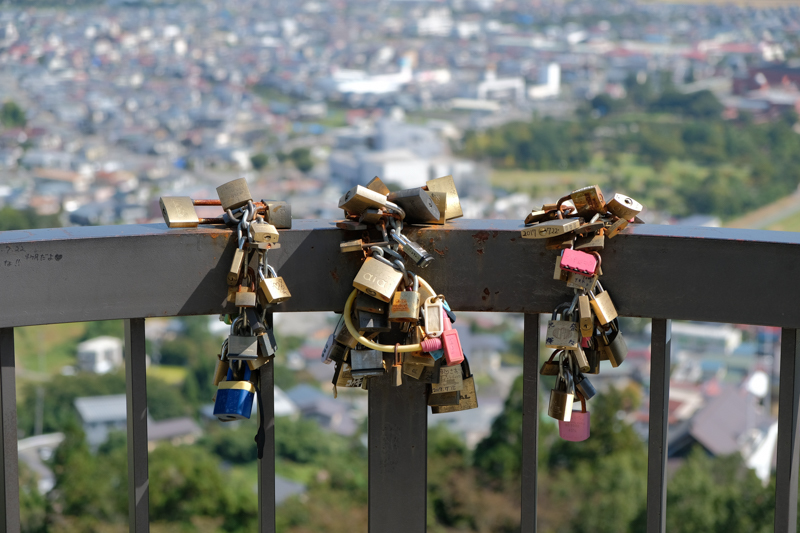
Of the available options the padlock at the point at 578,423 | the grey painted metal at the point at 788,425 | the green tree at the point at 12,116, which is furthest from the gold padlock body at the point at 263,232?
the green tree at the point at 12,116

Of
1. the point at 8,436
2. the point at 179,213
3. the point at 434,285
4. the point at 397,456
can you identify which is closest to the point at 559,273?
the point at 434,285

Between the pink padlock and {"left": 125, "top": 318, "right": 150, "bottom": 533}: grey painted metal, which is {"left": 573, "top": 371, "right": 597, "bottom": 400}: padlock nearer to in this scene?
the pink padlock

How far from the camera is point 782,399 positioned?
0.78 meters

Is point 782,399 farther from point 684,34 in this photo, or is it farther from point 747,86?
point 684,34

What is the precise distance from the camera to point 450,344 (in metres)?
0.77

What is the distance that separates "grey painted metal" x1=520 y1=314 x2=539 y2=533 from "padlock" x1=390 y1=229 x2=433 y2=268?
129 millimetres

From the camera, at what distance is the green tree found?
1516 inches

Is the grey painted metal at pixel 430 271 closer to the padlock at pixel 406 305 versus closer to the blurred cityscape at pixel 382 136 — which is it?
the padlock at pixel 406 305

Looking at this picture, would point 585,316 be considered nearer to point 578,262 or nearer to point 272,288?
point 578,262

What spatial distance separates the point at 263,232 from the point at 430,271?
167 mm

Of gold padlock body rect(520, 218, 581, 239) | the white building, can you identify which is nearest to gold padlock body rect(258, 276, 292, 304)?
gold padlock body rect(520, 218, 581, 239)

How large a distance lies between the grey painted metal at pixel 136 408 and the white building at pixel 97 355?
2729 centimetres

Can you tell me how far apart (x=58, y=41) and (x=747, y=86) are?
119ft

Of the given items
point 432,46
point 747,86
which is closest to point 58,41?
point 432,46
